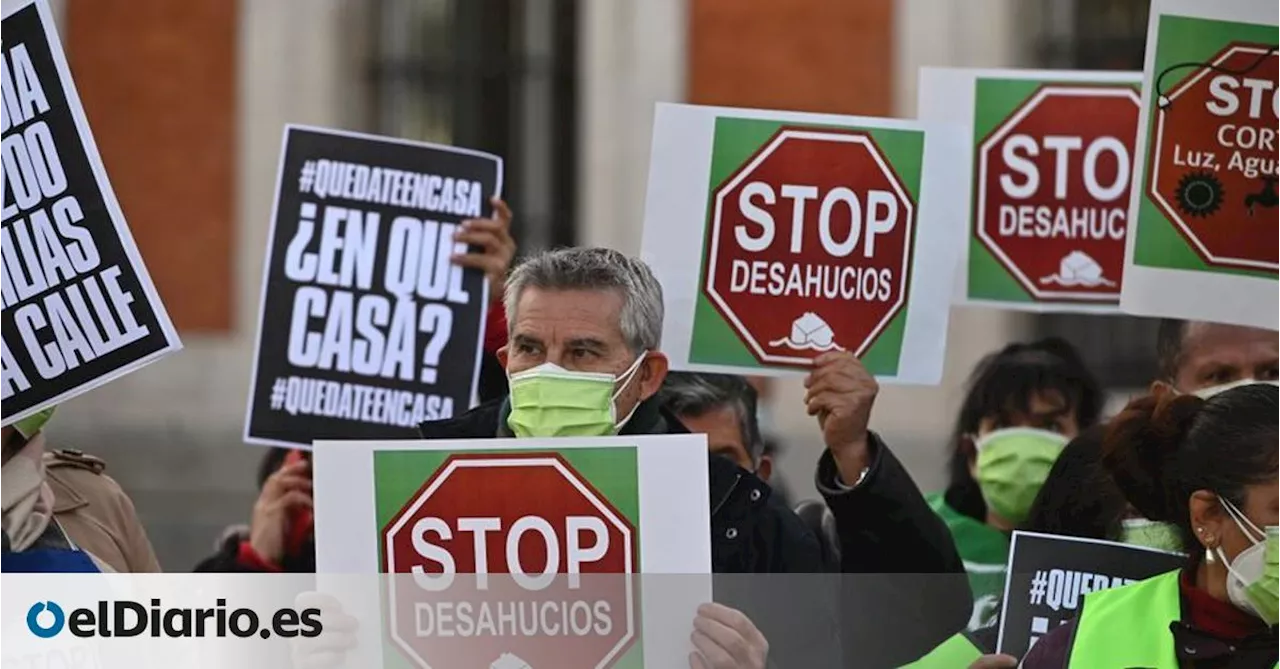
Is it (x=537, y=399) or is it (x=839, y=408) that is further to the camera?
(x=839, y=408)

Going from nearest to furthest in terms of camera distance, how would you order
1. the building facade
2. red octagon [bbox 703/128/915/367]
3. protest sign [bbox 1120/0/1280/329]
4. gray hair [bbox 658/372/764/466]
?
protest sign [bbox 1120/0/1280/329]
red octagon [bbox 703/128/915/367]
gray hair [bbox 658/372/764/466]
the building facade

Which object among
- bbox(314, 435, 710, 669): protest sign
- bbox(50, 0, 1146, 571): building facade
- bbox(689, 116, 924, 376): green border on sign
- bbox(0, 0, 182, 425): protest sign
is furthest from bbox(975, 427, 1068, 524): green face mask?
bbox(50, 0, 1146, 571): building facade

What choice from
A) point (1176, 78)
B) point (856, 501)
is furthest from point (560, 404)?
point (1176, 78)

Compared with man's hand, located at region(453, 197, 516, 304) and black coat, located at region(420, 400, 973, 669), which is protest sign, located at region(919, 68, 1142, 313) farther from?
black coat, located at region(420, 400, 973, 669)

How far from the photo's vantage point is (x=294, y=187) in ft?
16.7

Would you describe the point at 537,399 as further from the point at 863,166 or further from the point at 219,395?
the point at 219,395

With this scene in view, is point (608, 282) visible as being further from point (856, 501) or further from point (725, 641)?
point (725, 641)

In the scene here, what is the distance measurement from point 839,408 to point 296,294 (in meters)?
1.33

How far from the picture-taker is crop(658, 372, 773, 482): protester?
4656 millimetres

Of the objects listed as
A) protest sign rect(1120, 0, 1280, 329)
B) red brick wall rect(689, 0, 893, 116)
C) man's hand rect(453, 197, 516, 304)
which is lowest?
man's hand rect(453, 197, 516, 304)

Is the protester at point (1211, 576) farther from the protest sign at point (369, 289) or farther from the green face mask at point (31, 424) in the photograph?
the protest sign at point (369, 289)

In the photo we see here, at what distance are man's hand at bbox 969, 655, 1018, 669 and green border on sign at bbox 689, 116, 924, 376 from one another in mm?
918

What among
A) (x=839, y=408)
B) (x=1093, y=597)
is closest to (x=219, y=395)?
(x=839, y=408)

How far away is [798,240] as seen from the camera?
15.1ft
